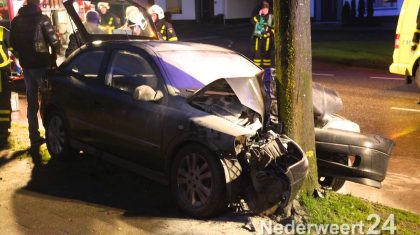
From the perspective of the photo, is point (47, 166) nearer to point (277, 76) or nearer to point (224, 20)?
point (277, 76)

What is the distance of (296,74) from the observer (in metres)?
4.67

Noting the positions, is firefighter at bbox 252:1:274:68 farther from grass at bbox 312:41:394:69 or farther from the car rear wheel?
the car rear wheel

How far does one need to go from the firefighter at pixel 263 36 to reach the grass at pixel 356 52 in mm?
3501

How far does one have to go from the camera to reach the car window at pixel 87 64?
19.6ft

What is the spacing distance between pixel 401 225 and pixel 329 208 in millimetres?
584

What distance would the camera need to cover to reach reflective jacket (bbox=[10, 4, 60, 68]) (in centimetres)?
701

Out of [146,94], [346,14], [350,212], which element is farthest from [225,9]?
[350,212]

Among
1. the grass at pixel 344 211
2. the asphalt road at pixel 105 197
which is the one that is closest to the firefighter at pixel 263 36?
the asphalt road at pixel 105 197

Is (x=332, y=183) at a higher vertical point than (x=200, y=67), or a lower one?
lower

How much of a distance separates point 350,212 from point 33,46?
15.0ft

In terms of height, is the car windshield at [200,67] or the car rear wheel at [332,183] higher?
the car windshield at [200,67]

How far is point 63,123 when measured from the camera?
638cm

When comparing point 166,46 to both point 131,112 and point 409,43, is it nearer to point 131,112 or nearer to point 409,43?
point 131,112

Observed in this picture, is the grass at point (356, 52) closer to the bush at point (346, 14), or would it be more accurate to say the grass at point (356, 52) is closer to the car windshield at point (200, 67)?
the bush at point (346, 14)
